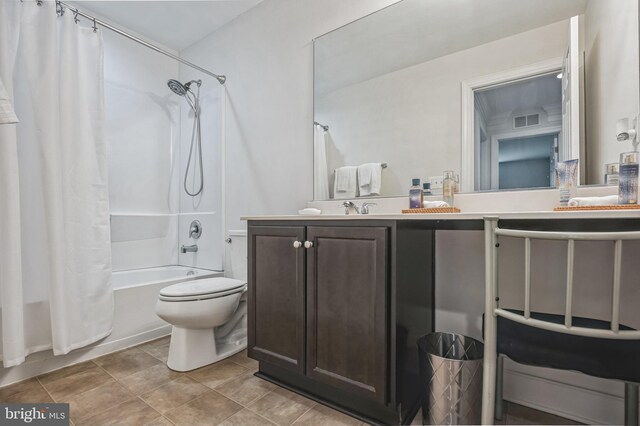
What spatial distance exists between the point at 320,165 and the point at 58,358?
184cm

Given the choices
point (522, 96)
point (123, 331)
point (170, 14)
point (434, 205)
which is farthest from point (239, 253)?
point (170, 14)

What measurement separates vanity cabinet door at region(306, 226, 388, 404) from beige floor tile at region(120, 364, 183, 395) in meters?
0.81

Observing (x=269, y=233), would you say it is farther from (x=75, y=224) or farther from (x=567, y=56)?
(x=567, y=56)

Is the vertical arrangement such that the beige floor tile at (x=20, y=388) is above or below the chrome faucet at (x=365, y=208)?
below

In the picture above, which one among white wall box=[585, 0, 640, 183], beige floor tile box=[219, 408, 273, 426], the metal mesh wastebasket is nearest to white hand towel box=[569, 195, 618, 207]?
white wall box=[585, 0, 640, 183]

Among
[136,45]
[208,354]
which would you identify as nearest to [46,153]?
[208,354]

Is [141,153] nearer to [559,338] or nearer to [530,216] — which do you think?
[530,216]

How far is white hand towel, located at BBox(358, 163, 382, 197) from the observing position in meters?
1.75

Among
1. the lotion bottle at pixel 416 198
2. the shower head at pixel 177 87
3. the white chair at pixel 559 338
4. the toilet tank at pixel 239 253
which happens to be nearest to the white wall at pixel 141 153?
the shower head at pixel 177 87

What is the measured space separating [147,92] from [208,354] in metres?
2.38

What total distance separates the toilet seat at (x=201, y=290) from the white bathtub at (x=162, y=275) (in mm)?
509

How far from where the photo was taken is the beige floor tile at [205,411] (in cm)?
123

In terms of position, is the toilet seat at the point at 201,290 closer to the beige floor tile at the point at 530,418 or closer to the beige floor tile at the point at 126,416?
the beige floor tile at the point at 126,416

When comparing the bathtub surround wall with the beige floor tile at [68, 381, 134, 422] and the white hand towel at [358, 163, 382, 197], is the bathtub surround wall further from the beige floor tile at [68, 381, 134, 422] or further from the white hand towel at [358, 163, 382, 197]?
the white hand towel at [358, 163, 382, 197]
